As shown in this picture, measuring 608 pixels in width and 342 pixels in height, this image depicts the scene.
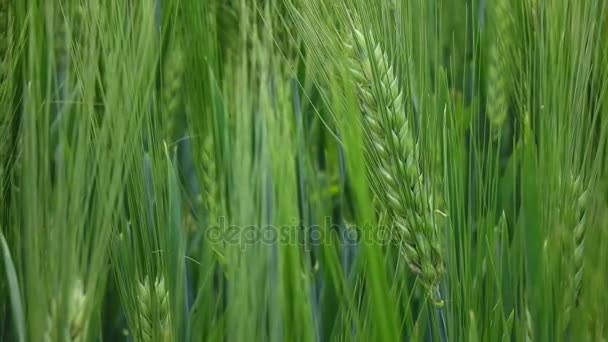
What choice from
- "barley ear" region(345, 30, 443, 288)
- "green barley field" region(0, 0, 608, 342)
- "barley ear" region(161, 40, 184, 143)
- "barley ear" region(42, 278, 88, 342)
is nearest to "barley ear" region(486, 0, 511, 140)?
"green barley field" region(0, 0, 608, 342)

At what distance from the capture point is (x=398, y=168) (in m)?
0.69

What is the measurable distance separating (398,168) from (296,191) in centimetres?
10

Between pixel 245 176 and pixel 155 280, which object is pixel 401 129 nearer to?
pixel 245 176

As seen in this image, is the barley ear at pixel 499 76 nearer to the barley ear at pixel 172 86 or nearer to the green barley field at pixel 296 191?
the green barley field at pixel 296 191

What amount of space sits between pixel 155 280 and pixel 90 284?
0.07 m

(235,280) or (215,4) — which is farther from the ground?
(215,4)

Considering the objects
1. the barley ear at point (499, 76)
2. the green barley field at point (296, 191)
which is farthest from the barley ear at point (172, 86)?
the barley ear at point (499, 76)

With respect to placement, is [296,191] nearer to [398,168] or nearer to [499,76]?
[398,168]

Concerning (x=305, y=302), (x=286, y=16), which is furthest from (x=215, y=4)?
(x=305, y=302)

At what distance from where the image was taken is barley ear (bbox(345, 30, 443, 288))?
0.68 metres

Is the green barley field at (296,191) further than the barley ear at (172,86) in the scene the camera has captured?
No

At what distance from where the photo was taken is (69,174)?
66cm

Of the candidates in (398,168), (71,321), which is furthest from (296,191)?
(71,321)

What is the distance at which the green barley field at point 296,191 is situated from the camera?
2.10 feet
